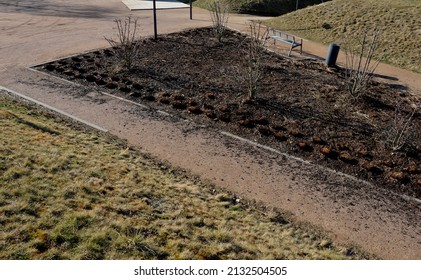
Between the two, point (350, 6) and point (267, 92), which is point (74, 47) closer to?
point (267, 92)

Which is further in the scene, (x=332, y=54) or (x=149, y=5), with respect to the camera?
(x=149, y=5)

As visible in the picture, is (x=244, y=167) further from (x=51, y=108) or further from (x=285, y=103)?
(x=51, y=108)

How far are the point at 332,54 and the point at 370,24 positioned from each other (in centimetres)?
552

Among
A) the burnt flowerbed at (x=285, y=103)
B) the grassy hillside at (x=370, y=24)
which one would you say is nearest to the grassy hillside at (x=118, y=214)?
the burnt flowerbed at (x=285, y=103)

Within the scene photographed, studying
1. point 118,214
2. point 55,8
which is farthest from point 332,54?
point 55,8

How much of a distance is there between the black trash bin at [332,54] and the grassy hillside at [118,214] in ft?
31.4

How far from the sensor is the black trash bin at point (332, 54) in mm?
14016

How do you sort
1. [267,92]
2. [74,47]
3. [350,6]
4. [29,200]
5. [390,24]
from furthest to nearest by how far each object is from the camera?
1. [350,6]
2. [390,24]
3. [74,47]
4. [267,92]
5. [29,200]

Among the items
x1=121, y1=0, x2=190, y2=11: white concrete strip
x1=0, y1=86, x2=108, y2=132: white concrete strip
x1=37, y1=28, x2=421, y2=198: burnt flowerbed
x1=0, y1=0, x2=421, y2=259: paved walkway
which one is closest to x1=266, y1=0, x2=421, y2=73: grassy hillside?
x1=37, y1=28, x2=421, y2=198: burnt flowerbed

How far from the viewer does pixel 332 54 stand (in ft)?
46.3

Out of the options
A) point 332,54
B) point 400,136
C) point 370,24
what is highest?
point 370,24

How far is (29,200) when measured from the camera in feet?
17.3

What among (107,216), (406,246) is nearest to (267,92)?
(406,246)

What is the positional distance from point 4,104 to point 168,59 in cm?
637
